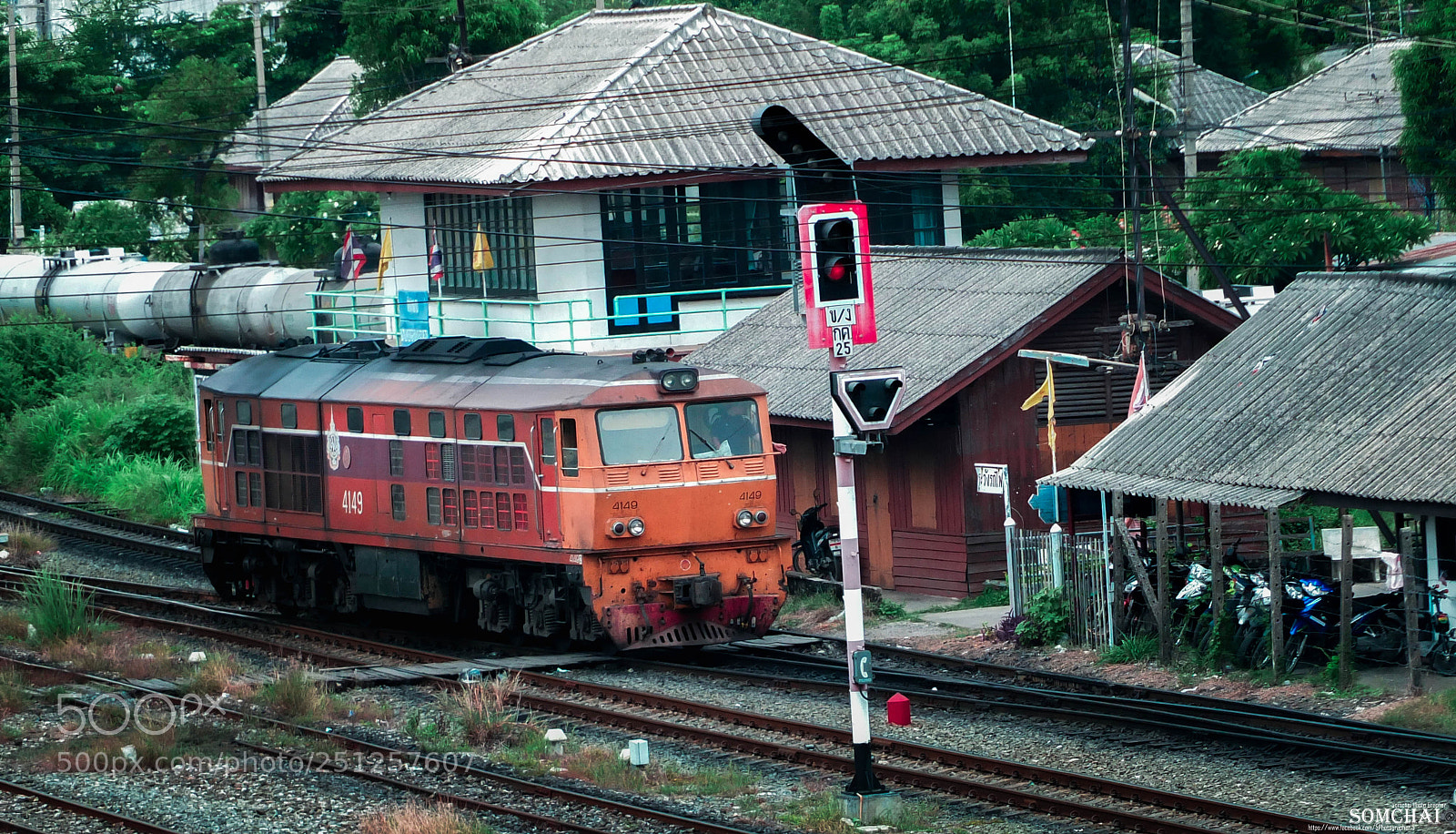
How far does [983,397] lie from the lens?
72.5 feet

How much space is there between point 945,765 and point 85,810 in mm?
6409

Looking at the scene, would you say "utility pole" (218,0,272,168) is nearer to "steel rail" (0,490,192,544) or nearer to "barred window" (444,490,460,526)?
"steel rail" (0,490,192,544)

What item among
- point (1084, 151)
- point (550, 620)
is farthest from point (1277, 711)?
point (1084, 151)

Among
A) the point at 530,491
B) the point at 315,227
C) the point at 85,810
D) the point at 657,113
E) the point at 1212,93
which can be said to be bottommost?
the point at 85,810

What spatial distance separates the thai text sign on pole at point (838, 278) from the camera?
11789 mm

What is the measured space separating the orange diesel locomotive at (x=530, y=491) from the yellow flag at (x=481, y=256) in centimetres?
863

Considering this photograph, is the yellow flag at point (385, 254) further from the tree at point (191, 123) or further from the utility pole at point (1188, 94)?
the tree at point (191, 123)

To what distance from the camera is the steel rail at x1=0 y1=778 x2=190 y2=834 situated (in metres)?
12.0

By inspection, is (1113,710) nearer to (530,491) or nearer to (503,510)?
(530,491)

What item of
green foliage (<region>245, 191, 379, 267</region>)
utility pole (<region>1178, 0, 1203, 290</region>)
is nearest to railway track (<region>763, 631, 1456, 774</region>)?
utility pole (<region>1178, 0, 1203, 290</region>)

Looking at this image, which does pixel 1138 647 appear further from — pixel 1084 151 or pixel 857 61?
pixel 857 61

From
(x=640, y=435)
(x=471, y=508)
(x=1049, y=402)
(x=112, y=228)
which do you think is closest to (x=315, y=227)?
(x=112, y=228)

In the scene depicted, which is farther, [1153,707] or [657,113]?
[657,113]

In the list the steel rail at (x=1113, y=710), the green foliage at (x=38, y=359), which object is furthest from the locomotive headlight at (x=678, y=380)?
the green foliage at (x=38, y=359)
